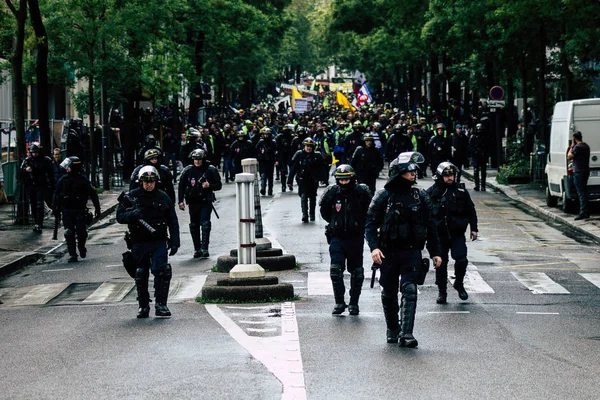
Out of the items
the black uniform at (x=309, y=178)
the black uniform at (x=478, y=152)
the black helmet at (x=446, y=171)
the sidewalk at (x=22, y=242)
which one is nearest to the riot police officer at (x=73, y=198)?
the sidewalk at (x=22, y=242)

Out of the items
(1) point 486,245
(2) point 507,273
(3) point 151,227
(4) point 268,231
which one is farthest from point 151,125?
(3) point 151,227

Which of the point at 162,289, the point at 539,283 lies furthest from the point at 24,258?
the point at 539,283

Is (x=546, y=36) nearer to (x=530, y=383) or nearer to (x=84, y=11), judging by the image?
(x=84, y=11)

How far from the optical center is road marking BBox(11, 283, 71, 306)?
1606cm

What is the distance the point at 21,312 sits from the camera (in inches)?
590

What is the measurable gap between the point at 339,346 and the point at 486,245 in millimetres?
10436

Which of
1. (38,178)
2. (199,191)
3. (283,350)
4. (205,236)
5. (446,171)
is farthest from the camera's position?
(38,178)

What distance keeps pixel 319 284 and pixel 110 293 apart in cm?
264

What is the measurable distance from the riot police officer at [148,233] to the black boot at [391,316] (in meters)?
3.14

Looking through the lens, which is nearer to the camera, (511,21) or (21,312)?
(21,312)

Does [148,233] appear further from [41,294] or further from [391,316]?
[41,294]

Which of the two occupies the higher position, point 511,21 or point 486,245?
point 511,21

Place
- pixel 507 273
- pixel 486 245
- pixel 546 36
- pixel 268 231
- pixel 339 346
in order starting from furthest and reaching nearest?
pixel 546 36 < pixel 268 231 < pixel 486 245 < pixel 507 273 < pixel 339 346

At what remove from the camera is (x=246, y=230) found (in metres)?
15.5
